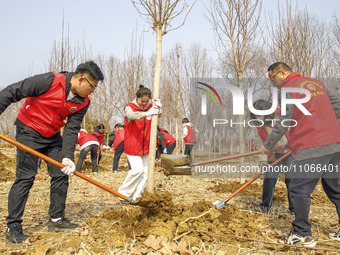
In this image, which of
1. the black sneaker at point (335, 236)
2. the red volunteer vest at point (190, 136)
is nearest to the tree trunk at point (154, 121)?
the black sneaker at point (335, 236)

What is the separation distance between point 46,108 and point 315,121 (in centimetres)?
257

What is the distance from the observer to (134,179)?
4.29 meters

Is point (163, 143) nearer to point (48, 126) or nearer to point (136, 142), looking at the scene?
point (136, 142)

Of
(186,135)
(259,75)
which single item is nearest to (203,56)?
(259,75)

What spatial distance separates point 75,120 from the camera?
A: 3.18 meters

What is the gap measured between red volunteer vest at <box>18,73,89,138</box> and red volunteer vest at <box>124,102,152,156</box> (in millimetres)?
1466

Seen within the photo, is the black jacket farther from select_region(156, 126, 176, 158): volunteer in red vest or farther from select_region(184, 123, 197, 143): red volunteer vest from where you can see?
select_region(184, 123, 197, 143): red volunteer vest

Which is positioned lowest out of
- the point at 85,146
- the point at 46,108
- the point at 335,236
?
the point at 335,236

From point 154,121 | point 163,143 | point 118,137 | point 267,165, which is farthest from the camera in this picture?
point 118,137

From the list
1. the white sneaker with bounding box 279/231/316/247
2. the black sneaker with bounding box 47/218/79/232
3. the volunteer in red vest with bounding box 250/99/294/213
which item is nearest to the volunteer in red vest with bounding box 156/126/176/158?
the volunteer in red vest with bounding box 250/99/294/213

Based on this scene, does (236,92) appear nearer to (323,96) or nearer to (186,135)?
(323,96)

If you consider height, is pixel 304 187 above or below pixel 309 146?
below

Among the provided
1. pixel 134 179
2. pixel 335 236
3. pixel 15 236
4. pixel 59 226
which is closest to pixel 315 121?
pixel 335 236

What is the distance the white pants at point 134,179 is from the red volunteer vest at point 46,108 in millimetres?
1594
